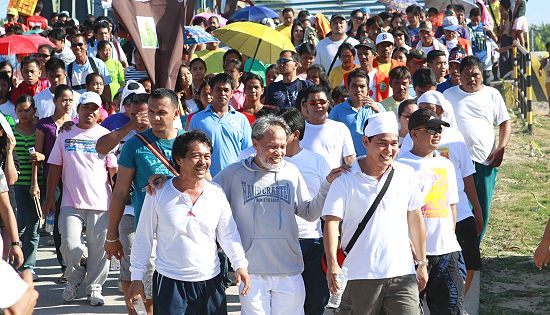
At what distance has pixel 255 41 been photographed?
48.9ft

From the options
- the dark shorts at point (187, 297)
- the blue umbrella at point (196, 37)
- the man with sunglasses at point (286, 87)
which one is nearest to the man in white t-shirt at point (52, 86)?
the man with sunglasses at point (286, 87)

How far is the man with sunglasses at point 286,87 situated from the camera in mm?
11852

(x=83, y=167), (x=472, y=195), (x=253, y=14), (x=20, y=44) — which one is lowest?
(x=472, y=195)

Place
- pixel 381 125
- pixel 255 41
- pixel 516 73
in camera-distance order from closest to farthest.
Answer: pixel 381 125, pixel 255 41, pixel 516 73

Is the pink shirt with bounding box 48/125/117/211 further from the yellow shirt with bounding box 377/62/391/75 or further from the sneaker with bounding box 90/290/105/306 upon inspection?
the yellow shirt with bounding box 377/62/391/75

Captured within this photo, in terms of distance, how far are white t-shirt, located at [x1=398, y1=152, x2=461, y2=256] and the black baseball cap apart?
239 millimetres

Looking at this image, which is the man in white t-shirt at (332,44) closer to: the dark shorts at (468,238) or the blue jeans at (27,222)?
the blue jeans at (27,222)

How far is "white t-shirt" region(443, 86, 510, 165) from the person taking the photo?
34.8 ft

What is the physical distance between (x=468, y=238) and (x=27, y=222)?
168 inches

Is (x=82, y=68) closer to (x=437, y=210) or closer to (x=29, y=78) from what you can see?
(x=29, y=78)

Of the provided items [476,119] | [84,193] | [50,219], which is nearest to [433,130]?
[476,119]

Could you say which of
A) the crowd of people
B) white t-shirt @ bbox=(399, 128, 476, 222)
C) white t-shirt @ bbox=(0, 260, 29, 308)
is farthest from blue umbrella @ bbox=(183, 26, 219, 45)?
white t-shirt @ bbox=(0, 260, 29, 308)

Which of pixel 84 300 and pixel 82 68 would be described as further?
pixel 82 68

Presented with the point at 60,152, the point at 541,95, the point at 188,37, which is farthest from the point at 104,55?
the point at 541,95
